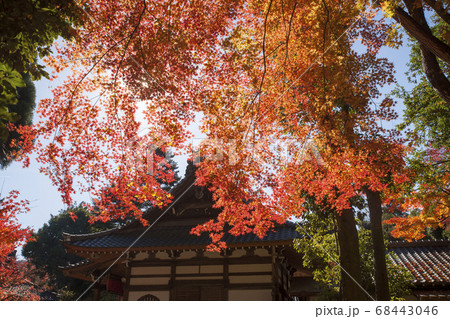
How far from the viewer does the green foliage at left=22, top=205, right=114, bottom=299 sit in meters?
28.6

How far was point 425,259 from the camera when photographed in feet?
43.9

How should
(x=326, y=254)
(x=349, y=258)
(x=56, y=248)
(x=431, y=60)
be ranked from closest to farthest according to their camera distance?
(x=431, y=60) < (x=349, y=258) < (x=326, y=254) < (x=56, y=248)

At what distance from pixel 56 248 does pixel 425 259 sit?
106 ft

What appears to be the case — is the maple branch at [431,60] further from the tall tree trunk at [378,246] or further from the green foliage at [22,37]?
the green foliage at [22,37]

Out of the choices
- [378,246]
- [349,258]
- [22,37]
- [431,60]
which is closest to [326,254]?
[378,246]

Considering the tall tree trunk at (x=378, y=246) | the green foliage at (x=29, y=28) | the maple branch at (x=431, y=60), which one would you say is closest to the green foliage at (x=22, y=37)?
the green foliage at (x=29, y=28)

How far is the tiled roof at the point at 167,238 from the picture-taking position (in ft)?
33.1

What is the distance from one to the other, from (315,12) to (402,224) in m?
9.51

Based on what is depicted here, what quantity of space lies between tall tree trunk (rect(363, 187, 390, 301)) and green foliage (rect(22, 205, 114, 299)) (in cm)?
2565

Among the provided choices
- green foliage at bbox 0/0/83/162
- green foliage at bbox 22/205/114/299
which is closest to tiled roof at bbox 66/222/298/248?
green foliage at bbox 0/0/83/162

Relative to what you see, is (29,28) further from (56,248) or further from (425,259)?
(56,248)

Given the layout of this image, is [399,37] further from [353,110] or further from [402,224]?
[402,224]

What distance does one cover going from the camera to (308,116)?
9211mm
